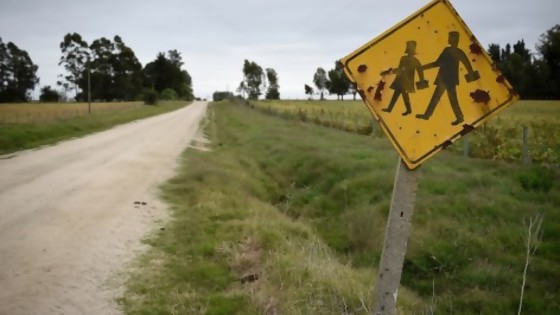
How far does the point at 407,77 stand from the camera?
1.84 meters

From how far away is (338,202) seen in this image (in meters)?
9.05

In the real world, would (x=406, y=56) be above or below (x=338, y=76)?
below

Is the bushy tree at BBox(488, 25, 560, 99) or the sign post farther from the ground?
the bushy tree at BBox(488, 25, 560, 99)

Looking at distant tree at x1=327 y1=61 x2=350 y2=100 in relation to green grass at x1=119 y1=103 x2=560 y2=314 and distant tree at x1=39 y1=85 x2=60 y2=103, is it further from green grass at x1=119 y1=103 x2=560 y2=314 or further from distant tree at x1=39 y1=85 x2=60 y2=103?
green grass at x1=119 y1=103 x2=560 y2=314

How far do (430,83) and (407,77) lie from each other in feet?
0.35

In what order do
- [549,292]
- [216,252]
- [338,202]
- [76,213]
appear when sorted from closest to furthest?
1. [549,292]
2. [216,252]
3. [76,213]
4. [338,202]

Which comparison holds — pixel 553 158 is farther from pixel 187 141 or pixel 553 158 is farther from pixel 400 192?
pixel 187 141

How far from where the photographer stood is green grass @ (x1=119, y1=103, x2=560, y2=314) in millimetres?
4051

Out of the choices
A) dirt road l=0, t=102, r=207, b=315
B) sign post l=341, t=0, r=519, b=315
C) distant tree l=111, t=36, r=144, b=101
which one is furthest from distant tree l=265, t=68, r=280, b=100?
sign post l=341, t=0, r=519, b=315

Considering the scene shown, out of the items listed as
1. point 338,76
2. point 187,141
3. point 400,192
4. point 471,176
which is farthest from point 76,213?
point 338,76

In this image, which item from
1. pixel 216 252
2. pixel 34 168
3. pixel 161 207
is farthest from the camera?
pixel 34 168

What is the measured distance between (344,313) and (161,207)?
195 inches

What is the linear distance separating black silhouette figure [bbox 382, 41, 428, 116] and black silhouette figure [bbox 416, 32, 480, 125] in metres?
0.05

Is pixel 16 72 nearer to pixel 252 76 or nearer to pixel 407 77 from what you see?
pixel 252 76
